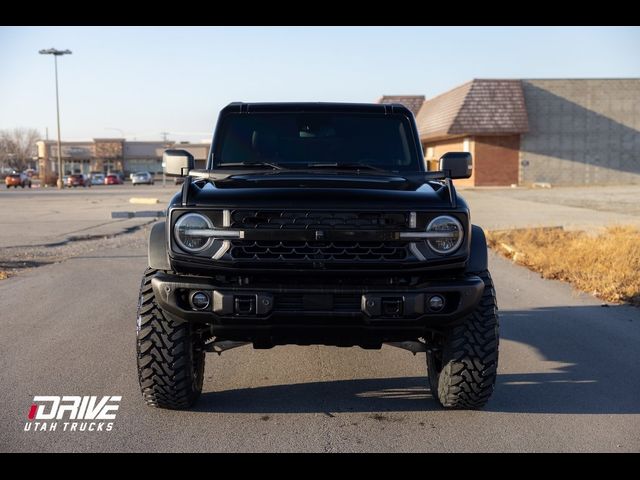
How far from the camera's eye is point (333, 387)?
5.24 meters

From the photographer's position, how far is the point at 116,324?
7258 millimetres

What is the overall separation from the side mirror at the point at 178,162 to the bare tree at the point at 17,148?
119 metres

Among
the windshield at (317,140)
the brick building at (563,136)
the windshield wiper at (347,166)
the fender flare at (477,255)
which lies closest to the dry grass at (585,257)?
the windshield at (317,140)

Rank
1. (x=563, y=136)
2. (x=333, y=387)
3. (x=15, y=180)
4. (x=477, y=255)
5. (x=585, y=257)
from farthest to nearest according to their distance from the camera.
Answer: (x=15, y=180), (x=563, y=136), (x=585, y=257), (x=333, y=387), (x=477, y=255)

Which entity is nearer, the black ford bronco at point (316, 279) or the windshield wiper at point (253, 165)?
the black ford bronco at point (316, 279)

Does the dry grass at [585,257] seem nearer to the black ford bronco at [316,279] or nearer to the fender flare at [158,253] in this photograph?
the black ford bronco at [316,279]

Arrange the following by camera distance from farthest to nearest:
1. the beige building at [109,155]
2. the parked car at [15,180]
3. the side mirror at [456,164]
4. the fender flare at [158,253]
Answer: the beige building at [109,155], the parked car at [15,180], the side mirror at [456,164], the fender flare at [158,253]

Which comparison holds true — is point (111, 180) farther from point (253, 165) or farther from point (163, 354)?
point (163, 354)

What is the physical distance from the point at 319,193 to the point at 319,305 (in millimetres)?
695

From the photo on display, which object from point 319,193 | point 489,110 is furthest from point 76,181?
point 319,193

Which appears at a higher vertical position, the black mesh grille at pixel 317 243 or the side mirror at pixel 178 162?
the side mirror at pixel 178 162

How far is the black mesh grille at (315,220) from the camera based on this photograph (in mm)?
4184

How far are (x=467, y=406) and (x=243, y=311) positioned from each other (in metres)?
1.60

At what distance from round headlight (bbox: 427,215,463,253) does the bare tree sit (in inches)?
4793
